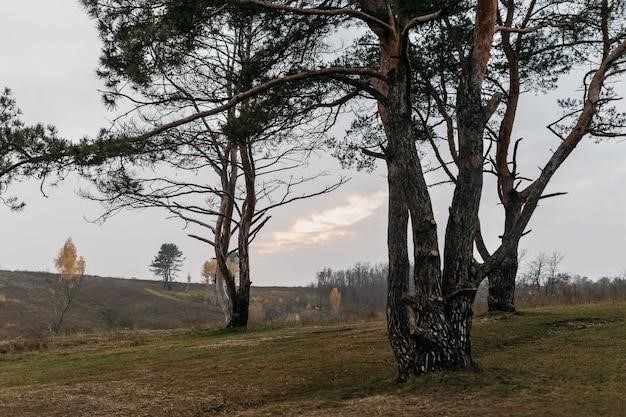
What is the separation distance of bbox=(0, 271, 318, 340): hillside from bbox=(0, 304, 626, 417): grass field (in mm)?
39635

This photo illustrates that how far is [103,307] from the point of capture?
229 feet

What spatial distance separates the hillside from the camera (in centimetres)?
5641

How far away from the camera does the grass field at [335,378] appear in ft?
17.7

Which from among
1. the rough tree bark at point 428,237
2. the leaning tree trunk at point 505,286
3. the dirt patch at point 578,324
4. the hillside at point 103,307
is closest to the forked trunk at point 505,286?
the leaning tree trunk at point 505,286

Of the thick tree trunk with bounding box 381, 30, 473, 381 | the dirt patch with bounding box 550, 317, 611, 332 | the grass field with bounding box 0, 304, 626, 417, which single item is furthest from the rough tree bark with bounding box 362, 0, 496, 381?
the dirt patch with bounding box 550, 317, 611, 332

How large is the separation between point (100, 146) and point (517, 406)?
5658 mm

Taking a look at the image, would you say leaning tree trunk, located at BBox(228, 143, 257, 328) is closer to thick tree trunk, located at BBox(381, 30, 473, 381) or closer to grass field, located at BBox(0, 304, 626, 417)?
grass field, located at BBox(0, 304, 626, 417)

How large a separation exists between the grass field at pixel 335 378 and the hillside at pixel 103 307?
39635 mm

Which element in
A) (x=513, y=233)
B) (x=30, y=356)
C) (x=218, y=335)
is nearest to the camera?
(x=513, y=233)

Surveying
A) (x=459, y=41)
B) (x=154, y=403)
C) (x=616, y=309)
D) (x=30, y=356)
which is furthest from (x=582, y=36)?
(x=30, y=356)

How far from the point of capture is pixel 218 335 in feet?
51.3

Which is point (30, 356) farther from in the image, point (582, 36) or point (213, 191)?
point (582, 36)

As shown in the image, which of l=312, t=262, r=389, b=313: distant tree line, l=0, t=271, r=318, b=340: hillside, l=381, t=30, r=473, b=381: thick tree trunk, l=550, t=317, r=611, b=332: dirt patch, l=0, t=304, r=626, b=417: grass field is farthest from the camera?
l=312, t=262, r=389, b=313: distant tree line

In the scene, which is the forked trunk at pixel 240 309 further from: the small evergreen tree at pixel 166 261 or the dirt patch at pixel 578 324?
the small evergreen tree at pixel 166 261
